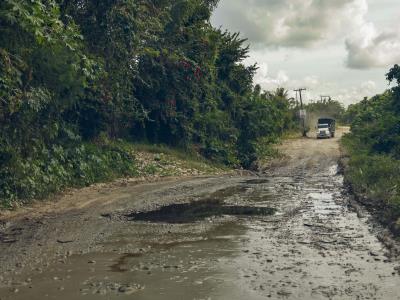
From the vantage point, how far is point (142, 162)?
20.0m

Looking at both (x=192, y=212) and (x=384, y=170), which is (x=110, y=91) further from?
(x=384, y=170)

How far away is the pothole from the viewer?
1068cm

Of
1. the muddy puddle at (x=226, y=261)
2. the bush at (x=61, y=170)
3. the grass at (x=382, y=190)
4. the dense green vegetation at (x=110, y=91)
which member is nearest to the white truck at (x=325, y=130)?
the dense green vegetation at (x=110, y=91)

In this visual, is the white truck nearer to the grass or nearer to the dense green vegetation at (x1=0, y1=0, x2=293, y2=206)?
the dense green vegetation at (x1=0, y1=0, x2=293, y2=206)

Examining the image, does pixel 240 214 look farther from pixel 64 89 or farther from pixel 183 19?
pixel 183 19

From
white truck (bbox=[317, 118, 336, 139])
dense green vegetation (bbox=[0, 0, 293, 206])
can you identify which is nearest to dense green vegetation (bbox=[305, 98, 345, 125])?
white truck (bbox=[317, 118, 336, 139])

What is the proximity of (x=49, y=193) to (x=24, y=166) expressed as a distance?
1.16 meters

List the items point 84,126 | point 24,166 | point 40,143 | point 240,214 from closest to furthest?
1. point 240,214
2. point 24,166
3. point 40,143
4. point 84,126

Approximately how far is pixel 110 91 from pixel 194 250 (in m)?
11.2

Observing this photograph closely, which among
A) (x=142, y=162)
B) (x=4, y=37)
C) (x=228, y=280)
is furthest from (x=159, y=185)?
(x=228, y=280)

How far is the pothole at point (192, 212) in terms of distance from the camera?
10.7m

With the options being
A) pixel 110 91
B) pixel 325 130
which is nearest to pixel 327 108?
pixel 325 130

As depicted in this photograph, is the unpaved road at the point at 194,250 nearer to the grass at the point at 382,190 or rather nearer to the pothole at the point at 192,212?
the pothole at the point at 192,212

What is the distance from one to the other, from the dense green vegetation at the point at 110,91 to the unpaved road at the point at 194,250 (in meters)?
1.96
